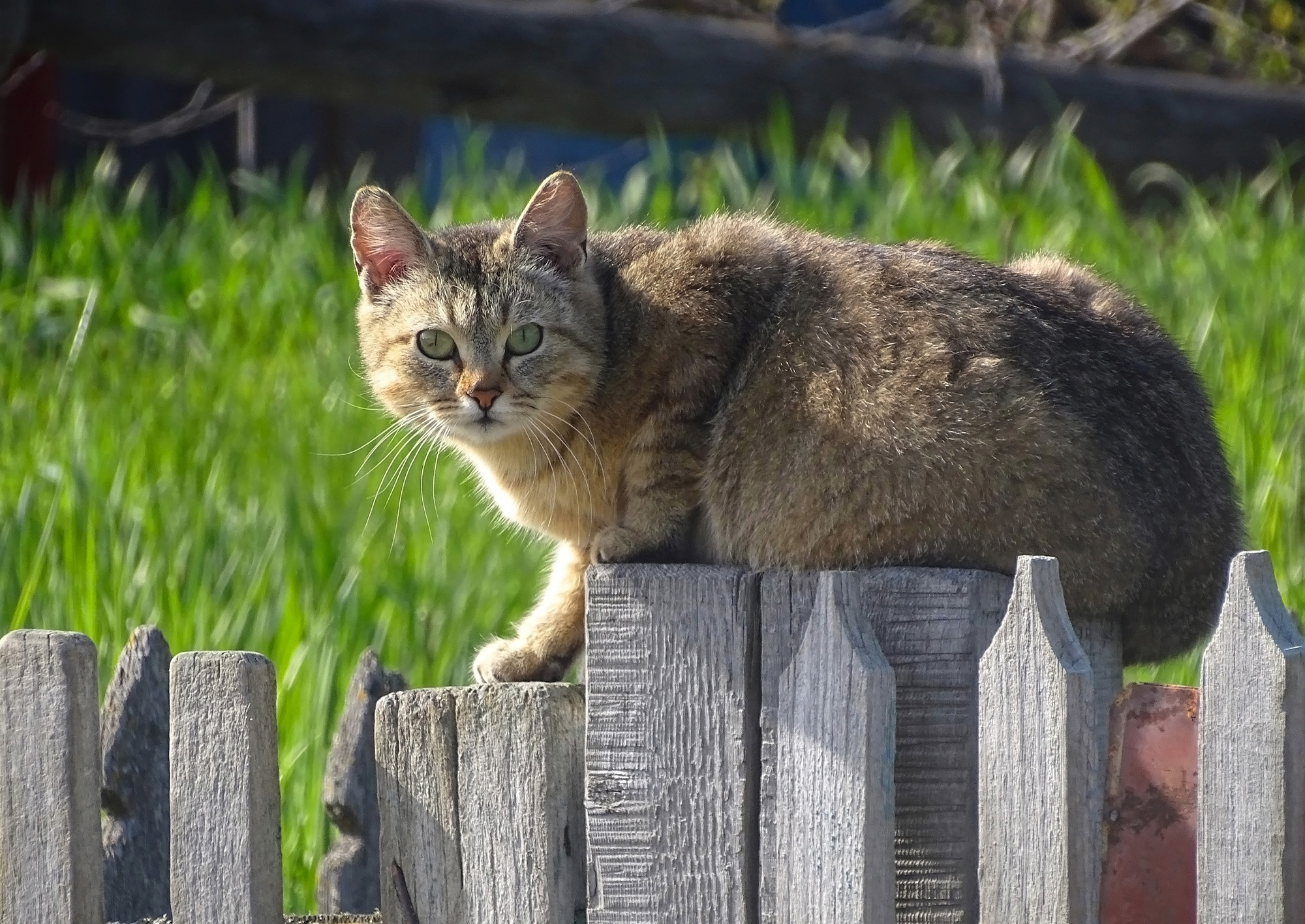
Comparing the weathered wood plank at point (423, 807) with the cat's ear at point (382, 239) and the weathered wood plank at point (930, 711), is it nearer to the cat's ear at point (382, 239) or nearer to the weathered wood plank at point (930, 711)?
the weathered wood plank at point (930, 711)

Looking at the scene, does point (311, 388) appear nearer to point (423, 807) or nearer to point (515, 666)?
point (515, 666)

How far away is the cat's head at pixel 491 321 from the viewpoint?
265cm

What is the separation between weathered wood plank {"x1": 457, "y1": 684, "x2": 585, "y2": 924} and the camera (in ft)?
6.74

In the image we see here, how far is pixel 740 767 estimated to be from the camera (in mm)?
1965

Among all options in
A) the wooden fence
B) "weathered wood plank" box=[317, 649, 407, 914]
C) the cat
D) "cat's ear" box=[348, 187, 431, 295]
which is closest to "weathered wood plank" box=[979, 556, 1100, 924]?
the wooden fence

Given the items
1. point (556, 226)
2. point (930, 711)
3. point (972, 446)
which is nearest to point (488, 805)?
point (930, 711)

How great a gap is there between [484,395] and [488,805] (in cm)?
79

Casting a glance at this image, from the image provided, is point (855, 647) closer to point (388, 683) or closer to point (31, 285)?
point (388, 683)

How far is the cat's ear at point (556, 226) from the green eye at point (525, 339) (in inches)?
5.5

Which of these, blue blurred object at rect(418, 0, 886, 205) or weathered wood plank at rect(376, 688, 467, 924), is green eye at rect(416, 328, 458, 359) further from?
blue blurred object at rect(418, 0, 886, 205)

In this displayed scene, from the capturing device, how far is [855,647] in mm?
1861

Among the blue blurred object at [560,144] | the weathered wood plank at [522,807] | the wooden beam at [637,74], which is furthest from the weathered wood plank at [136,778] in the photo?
the blue blurred object at [560,144]

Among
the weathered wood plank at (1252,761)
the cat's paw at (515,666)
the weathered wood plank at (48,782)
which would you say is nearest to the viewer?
the weathered wood plank at (1252,761)

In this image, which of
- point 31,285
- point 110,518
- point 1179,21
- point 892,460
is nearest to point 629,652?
point 892,460
